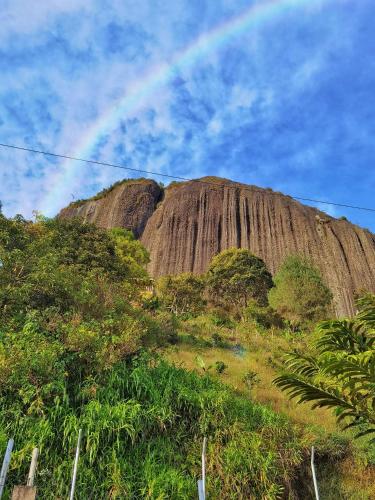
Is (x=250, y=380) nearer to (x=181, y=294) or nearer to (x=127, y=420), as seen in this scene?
(x=127, y=420)

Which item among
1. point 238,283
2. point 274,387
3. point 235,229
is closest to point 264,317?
point 238,283

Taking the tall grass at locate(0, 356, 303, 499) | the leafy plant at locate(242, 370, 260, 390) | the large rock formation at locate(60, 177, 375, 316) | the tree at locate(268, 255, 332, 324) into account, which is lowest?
the tall grass at locate(0, 356, 303, 499)

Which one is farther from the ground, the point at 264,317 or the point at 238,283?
the point at 238,283

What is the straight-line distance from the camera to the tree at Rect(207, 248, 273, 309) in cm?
2514

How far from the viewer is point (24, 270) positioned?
912cm

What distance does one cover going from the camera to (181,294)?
2364 cm

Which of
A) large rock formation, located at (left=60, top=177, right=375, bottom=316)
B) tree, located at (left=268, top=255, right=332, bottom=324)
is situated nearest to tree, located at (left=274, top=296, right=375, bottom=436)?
tree, located at (left=268, top=255, right=332, bottom=324)

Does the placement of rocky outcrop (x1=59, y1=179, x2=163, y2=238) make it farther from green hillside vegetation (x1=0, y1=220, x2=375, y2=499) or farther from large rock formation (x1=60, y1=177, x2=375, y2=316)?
green hillside vegetation (x1=0, y1=220, x2=375, y2=499)

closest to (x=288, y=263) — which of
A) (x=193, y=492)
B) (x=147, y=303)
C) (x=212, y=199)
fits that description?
(x=147, y=303)

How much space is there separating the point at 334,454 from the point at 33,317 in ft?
17.2

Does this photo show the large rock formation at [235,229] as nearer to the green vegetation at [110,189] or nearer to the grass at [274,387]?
the green vegetation at [110,189]

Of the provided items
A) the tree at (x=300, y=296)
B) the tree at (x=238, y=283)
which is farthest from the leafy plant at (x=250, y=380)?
the tree at (x=238, y=283)

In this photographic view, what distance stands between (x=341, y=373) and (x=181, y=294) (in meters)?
19.8

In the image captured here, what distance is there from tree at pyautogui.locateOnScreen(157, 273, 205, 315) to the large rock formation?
1472cm
